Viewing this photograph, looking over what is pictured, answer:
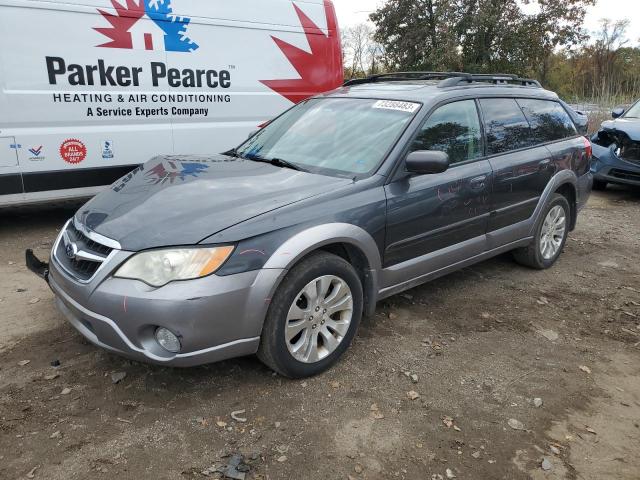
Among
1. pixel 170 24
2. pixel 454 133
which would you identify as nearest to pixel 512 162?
pixel 454 133

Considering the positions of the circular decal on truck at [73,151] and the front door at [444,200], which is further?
the circular decal on truck at [73,151]

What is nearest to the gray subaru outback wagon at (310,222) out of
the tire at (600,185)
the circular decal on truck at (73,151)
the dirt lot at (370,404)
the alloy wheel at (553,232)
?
the alloy wheel at (553,232)

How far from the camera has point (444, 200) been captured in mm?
3662

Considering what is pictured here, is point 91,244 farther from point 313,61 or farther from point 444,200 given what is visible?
point 313,61

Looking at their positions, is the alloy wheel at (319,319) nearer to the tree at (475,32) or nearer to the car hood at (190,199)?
the car hood at (190,199)

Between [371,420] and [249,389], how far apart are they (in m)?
0.70

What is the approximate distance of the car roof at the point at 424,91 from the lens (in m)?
3.78

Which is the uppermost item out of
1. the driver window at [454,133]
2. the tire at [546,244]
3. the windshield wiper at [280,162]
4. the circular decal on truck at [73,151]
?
the driver window at [454,133]

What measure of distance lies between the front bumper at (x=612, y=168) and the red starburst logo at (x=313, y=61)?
179 inches

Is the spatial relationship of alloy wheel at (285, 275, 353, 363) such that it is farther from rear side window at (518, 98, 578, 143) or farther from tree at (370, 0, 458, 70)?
tree at (370, 0, 458, 70)

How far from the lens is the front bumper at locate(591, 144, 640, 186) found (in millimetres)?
8453

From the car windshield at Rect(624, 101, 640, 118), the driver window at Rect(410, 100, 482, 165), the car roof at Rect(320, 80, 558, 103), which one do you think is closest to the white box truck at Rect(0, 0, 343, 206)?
the car roof at Rect(320, 80, 558, 103)

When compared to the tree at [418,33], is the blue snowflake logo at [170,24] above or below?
below

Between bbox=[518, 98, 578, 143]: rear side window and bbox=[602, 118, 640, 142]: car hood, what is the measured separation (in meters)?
4.07
